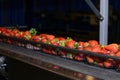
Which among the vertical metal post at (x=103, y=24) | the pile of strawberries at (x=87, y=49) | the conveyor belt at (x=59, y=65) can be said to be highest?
the vertical metal post at (x=103, y=24)

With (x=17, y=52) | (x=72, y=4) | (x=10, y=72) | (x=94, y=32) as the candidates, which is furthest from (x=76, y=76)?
(x=72, y=4)

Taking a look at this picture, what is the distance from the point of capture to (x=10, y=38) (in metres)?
2.00

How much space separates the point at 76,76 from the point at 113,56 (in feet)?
0.64

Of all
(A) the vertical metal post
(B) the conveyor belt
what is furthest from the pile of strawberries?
(A) the vertical metal post

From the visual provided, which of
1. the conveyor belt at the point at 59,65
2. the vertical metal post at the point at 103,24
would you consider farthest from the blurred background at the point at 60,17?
the conveyor belt at the point at 59,65

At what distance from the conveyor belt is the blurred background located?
156cm

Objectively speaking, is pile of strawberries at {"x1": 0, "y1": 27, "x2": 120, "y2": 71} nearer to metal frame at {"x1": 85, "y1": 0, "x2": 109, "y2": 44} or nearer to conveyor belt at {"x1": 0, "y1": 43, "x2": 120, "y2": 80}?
conveyor belt at {"x1": 0, "y1": 43, "x2": 120, "y2": 80}

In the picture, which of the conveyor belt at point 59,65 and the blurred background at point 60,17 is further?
the blurred background at point 60,17

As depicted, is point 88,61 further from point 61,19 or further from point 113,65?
point 61,19

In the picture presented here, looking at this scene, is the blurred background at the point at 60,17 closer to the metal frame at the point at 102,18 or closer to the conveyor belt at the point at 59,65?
the metal frame at the point at 102,18

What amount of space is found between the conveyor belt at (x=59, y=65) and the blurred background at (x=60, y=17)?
61.4 inches

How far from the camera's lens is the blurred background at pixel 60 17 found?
347cm

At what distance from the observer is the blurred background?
3473 mm

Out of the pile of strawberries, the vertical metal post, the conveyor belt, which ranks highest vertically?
the vertical metal post
